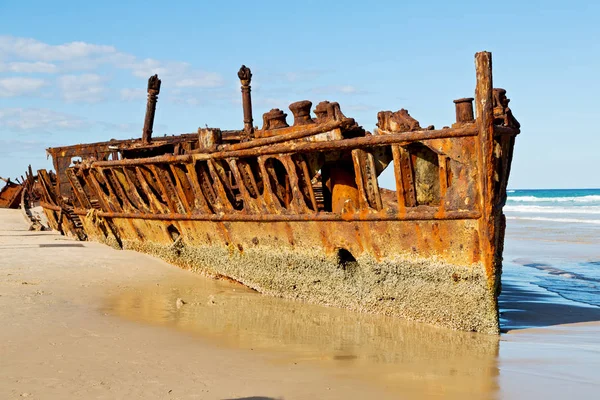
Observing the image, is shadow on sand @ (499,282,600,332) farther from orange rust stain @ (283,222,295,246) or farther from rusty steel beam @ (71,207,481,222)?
orange rust stain @ (283,222,295,246)

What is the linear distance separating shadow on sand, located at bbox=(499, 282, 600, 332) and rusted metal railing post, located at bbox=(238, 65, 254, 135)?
18.8 feet

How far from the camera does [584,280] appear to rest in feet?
39.3

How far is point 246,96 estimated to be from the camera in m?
13.2

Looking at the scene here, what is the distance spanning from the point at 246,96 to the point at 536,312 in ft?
23.2

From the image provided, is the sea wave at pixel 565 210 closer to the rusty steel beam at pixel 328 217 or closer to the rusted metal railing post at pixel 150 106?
the rusted metal railing post at pixel 150 106

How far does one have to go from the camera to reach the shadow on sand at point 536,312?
778cm

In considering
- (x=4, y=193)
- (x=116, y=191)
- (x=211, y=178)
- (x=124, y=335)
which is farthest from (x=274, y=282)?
(x=4, y=193)

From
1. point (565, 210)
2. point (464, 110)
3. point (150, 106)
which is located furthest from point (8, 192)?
point (565, 210)

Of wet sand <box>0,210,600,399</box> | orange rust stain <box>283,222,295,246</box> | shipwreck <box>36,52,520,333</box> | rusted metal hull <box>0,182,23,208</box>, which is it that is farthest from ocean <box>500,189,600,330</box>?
rusted metal hull <box>0,182,23,208</box>

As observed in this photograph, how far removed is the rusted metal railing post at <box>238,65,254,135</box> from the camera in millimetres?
13031

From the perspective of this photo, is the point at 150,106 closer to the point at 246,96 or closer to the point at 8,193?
the point at 246,96

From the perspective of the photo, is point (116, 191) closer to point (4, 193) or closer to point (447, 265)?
point (447, 265)

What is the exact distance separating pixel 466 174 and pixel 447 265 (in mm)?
915

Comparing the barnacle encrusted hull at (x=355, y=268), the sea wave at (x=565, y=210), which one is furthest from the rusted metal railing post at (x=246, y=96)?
the sea wave at (x=565, y=210)
